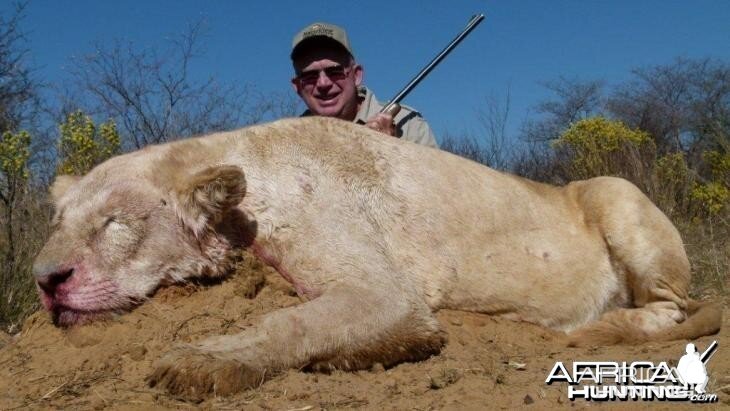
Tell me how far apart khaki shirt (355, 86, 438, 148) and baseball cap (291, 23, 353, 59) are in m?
0.78

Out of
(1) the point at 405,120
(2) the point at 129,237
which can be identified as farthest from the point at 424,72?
(2) the point at 129,237

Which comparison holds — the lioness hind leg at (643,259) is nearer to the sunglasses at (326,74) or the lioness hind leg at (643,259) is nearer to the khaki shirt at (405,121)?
the khaki shirt at (405,121)

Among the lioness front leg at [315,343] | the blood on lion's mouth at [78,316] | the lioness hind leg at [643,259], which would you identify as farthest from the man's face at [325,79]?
the blood on lion's mouth at [78,316]

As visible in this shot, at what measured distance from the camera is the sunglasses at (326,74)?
23.2ft

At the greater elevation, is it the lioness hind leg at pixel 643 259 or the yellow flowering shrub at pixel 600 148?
the yellow flowering shrub at pixel 600 148

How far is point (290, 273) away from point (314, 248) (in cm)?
17

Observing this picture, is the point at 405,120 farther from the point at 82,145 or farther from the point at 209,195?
the point at 209,195

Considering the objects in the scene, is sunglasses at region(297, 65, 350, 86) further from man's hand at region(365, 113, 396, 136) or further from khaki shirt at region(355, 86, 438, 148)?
man's hand at region(365, 113, 396, 136)

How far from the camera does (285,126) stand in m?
4.33

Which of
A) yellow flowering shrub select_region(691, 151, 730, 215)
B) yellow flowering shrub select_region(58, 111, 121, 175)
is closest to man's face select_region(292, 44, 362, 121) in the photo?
yellow flowering shrub select_region(58, 111, 121, 175)

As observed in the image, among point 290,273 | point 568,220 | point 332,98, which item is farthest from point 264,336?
point 332,98

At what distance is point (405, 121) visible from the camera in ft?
24.9

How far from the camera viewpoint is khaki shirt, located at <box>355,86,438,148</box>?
7430 millimetres
